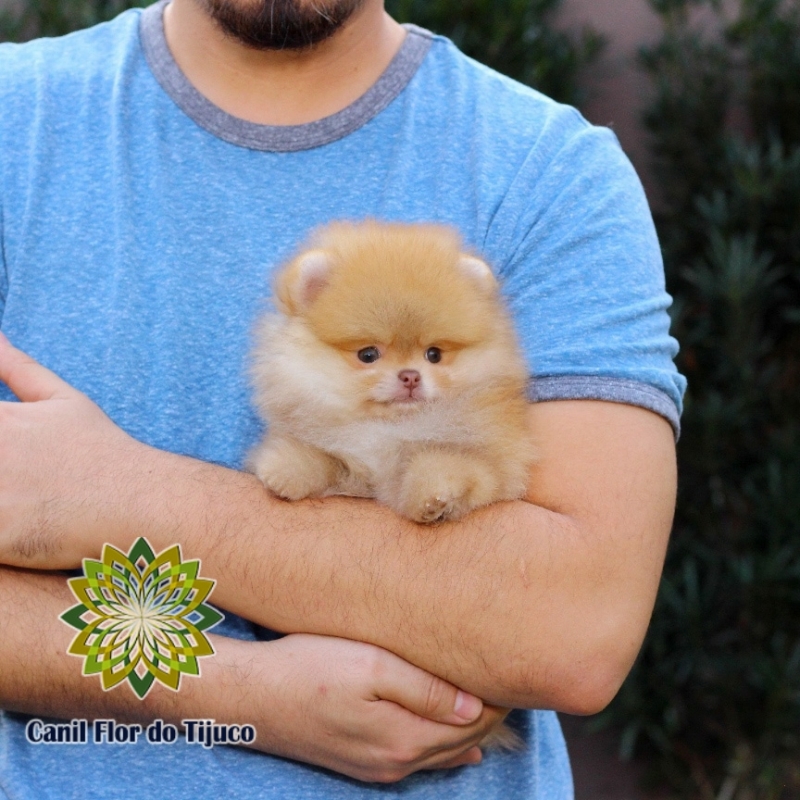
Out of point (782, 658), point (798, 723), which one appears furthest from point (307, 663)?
point (798, 723)

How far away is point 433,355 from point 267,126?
2.12ft

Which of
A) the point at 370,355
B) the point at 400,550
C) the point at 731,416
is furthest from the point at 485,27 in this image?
the point at 400,550

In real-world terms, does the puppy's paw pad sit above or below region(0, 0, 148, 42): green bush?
below

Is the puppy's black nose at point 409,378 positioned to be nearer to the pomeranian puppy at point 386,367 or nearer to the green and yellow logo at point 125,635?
the pomeranian puppy at point 386,367

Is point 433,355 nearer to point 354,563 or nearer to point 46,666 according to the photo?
point 354,563

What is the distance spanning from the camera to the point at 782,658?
396 centimetres

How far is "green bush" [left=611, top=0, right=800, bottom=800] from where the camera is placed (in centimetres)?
402

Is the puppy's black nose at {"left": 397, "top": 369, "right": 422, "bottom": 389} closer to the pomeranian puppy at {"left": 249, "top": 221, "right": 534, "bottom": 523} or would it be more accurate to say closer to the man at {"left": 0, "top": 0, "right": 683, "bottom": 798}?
the pomeranian puppy at {"left": 249, "top": 221, "right": 534, "bottom": 523}

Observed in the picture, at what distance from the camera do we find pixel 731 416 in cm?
401

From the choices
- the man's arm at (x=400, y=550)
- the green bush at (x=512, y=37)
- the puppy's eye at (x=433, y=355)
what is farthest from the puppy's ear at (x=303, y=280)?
the green bush at (x=512, y=37)

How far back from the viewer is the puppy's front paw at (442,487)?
5.98 feet

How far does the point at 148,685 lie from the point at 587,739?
10.5 ft

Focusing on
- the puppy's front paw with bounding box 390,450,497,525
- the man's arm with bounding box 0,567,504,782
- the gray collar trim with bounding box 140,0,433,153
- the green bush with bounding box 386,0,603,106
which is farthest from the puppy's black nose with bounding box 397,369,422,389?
the green bush with bounding box 386,0,603,106

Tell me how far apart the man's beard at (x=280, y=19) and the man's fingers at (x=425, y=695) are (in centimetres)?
135
